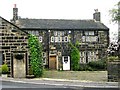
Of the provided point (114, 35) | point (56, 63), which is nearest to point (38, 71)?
point (114, 35)

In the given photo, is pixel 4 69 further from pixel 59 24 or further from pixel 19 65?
pixel 59 24

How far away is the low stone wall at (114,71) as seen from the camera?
2202 centimetres

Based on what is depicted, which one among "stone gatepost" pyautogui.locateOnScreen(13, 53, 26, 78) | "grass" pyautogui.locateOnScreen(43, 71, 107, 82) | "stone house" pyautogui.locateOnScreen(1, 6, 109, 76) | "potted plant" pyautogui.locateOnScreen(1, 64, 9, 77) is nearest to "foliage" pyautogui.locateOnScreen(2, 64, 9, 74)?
"potted plant" pyautogui.locateOnScreen(1, 64, 9, 77)

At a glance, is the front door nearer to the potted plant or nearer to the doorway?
the doorway

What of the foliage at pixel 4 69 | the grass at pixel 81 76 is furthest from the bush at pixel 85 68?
the foliage at pixel 4 69

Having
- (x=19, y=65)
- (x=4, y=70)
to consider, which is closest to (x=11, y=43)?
(x=19, y=65)

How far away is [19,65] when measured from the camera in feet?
86.7

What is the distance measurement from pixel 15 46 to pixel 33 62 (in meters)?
2.03

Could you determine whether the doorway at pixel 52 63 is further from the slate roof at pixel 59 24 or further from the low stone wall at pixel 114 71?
the low stone wall at pixel 114 71

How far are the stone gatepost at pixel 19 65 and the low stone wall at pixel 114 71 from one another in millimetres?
7455

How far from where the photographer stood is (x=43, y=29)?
132 feet

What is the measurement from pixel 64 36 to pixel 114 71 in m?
19.5

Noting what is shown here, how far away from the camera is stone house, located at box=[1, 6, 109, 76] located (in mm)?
40094

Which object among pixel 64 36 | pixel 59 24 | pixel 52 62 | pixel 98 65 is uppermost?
pixel 59 24
